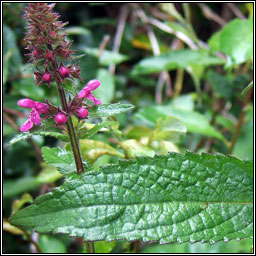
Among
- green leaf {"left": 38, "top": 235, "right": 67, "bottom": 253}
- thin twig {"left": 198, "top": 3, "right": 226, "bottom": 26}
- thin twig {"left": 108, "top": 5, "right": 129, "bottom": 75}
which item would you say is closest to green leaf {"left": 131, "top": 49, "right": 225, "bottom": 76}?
thin twig {"left": 108, "top": 5, "right": 129, "bottom": 75}

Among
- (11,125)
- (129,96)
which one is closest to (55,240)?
(11,125)

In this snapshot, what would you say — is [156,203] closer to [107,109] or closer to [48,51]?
[107,109]

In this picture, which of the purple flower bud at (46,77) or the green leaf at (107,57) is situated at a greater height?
the green leaf at (107,57)

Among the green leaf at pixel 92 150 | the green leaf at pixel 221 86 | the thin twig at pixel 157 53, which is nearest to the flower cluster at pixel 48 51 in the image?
the green leaf at pixel 92 150

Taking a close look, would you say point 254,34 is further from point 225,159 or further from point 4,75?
point 4,75

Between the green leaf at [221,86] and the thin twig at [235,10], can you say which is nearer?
the green leaf at [221,86]

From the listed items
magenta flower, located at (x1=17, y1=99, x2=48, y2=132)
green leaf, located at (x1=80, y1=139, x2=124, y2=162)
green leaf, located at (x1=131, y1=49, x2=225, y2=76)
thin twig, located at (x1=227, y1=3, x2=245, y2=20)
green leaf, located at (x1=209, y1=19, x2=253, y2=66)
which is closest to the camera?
magenta flower, located at (x1=17, y1=99, x2=48, y2=132)

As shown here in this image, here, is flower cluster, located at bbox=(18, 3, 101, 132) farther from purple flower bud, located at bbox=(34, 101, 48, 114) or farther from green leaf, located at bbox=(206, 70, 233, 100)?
green leaf, located at bbox=(206, 70, 233, 100)

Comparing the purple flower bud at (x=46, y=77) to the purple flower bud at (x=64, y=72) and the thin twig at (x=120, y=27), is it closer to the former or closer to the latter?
the purple flower bud at (x=64, y=72)
